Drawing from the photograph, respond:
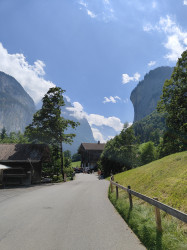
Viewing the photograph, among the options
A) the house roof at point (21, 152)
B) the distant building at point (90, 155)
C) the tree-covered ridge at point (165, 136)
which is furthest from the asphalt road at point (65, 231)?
the distant building at point (90, 155)

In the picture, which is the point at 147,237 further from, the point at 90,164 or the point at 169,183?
the point at 90,164

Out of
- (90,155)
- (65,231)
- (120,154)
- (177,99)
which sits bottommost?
(65,231)

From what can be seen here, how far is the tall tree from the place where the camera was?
30.2 meters

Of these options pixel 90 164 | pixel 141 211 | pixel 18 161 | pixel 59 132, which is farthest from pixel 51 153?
pixel 90 164

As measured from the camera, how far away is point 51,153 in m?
34.1

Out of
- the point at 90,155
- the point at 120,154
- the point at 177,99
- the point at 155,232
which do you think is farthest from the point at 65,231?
A: the point at 90,155

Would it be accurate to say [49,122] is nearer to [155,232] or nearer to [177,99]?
[177,99]

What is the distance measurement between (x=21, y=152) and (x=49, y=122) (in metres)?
6.06

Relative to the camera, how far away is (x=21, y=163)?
85.8 ft

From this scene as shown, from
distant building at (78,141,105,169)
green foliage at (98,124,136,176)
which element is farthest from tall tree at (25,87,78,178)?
distant building at (78,141,105,169)

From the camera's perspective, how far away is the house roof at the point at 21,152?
85.0 feet

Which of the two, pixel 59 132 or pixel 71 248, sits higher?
pixel 59 132

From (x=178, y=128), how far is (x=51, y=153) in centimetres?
2225

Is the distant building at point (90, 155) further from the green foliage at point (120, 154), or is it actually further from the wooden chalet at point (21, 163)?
the wooden chalet at point (21, 163)
